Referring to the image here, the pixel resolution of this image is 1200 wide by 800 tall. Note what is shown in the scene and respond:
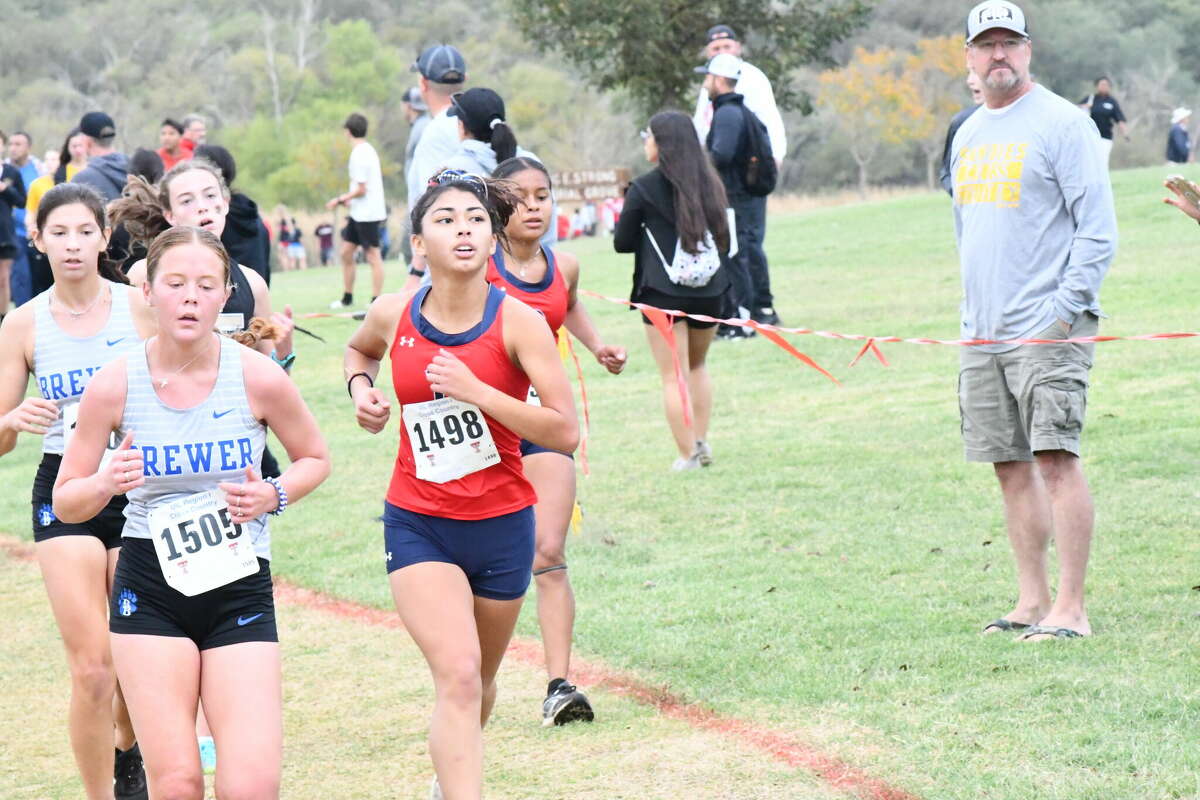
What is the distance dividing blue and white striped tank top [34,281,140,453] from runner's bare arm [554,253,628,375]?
68.6 inches

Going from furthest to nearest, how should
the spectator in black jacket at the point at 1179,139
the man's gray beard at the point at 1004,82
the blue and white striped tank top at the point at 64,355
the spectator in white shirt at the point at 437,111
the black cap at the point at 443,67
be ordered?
the spectator in black jacket at the point at 1179,139 < the black cap at the point at 443,67 < the spectator in white shirt at the point at 437,111 < the man's gray beard at the point at 1004,82 < the blue and white striped tank top at the point at 64,355

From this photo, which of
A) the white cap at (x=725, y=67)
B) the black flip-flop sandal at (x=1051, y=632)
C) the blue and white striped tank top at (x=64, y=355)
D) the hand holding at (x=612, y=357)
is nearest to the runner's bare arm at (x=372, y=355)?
the blue and white striped tank top at (x=64, y=355)

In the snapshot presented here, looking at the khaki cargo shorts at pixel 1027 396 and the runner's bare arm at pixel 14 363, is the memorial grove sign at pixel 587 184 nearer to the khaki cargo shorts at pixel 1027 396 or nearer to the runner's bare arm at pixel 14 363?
the khaki cargo shorts at pixel 1027 396

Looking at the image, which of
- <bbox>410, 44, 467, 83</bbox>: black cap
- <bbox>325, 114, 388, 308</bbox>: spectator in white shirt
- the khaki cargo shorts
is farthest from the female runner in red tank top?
<bbox>325, 114, 388, 308</bbox>: spectator in white shirt

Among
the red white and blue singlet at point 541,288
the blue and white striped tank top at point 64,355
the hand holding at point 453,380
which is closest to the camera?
the hand holding at point 453,380

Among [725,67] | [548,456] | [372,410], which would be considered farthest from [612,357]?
[725,67]

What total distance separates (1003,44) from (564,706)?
302 centimetres

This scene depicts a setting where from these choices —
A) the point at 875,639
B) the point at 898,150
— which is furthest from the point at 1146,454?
the point at 898,150

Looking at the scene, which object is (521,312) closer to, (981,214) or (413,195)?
(981,214)

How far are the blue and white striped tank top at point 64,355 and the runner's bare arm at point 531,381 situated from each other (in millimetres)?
1232

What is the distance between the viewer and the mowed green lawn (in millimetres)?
5492

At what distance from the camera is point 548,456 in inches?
236

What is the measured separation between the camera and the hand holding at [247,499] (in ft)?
13.9

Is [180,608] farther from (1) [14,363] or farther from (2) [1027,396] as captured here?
(2) [1027,396]
